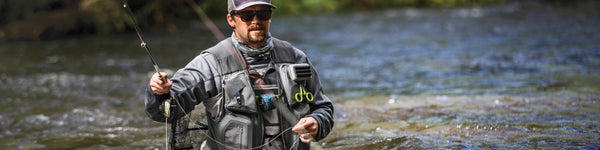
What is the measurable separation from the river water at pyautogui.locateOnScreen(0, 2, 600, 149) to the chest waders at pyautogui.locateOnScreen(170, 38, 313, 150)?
1477 mm

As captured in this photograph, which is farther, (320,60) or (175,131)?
(320,60)

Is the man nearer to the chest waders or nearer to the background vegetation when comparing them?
the chest waders

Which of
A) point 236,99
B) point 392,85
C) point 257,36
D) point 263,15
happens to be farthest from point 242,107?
point 392,85

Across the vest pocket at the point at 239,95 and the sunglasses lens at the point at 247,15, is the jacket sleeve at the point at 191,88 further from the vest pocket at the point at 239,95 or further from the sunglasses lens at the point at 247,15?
the sunglasses lens at the point at 247,15

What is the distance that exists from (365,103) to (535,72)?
3537mm

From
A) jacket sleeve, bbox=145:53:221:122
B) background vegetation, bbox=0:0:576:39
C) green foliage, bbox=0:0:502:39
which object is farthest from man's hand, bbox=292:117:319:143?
background vegetation, bbox=0:0:576:39

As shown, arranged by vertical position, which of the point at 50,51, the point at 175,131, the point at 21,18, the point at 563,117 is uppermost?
the point at 21,18

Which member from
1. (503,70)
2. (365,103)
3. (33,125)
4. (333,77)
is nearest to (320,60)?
(333,77)

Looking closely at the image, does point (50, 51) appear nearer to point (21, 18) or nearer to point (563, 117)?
point (21, 18)

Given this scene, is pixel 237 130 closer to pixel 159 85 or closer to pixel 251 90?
pixel 251 90

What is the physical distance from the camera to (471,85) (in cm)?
837

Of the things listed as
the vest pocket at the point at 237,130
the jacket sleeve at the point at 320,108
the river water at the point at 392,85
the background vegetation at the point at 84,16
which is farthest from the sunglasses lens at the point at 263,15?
the background vegetation at the point at 84,16

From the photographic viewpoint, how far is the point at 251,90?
298cm

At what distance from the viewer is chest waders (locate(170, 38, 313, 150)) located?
2.98 metres
